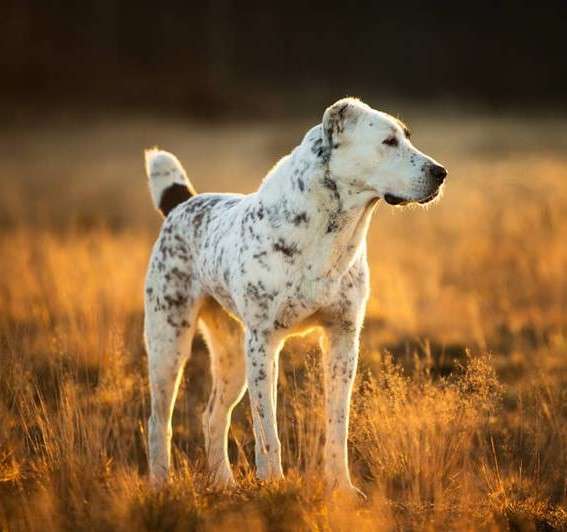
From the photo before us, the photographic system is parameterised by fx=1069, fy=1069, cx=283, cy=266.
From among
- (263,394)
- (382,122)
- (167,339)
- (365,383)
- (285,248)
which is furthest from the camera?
(167,339)

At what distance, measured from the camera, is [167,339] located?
6520 mm

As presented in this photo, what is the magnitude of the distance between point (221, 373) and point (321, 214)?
5.16 feet

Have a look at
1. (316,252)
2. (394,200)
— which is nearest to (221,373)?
(316,252)

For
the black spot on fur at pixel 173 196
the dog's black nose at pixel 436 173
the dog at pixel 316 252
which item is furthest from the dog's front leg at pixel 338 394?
the black spot on fur at pixel 173 196

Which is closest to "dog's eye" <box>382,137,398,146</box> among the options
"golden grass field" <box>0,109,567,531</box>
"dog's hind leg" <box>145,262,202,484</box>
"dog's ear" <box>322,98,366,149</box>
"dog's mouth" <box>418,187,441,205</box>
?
"dog's ear" <box>322,98,366,149</box>

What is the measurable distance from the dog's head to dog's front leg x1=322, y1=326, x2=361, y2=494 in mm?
849

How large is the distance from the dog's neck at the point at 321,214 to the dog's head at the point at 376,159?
0.21ft

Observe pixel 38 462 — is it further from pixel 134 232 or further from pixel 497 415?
pixel 134 232

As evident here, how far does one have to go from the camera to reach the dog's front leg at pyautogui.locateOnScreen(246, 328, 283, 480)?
5.54m

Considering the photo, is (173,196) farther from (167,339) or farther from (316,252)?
(316,252)

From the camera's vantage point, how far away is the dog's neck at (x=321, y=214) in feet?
17.8

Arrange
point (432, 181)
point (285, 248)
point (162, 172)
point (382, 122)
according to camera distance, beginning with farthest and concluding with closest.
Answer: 1. point (162, 172)
2. point (285, 248)
3. point (382, 122)
4. point (432, 181)

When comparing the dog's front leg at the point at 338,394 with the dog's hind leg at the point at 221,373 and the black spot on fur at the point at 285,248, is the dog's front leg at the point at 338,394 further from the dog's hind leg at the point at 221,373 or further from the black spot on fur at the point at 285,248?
the dog's hind leg at the point at 221,373

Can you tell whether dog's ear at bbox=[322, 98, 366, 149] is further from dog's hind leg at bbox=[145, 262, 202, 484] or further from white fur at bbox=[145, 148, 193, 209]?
white fur at bbox=[145, 148, 193, 209]
